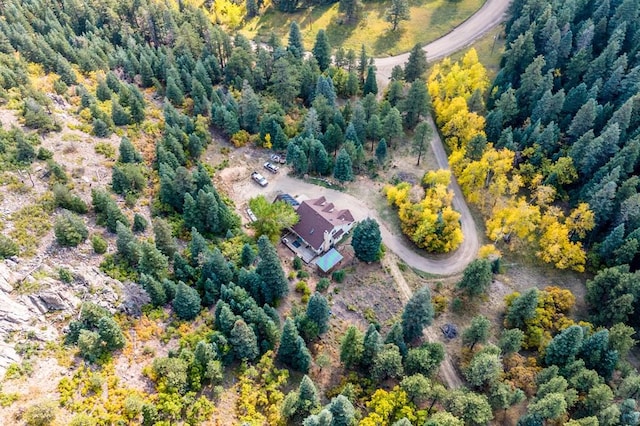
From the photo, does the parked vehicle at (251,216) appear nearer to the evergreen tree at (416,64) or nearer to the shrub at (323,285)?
the shrub at (323,285)

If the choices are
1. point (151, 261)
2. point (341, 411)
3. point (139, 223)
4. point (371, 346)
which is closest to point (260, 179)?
point (139, 223)

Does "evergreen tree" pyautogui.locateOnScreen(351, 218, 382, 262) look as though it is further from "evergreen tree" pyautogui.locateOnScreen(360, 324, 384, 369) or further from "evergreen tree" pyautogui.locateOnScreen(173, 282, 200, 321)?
"evergreen tree" pyautogui.locateOnScreen(173, 282, 200, 321)

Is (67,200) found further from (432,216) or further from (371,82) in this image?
(371,82)

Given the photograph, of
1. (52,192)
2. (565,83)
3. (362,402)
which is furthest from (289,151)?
(565,83)

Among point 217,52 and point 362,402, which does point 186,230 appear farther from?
point 217,52

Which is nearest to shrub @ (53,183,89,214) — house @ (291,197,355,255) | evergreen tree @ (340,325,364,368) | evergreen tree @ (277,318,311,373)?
house @ (291,197,355,255)

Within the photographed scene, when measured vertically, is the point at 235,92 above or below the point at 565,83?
above

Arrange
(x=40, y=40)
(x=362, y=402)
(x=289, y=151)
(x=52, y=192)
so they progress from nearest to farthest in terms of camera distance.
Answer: (x=362, y=402)
(x=52, y=192)
(x=289, y=151)
(x=40, y=40)
